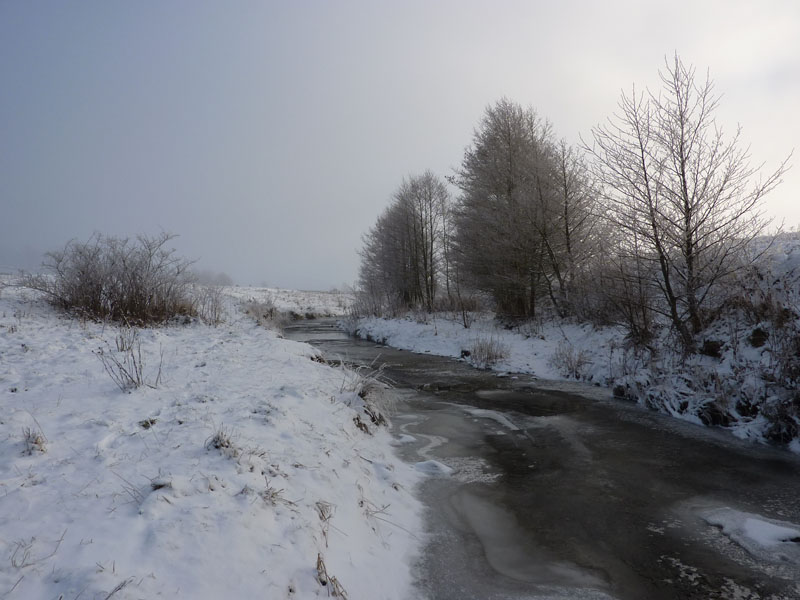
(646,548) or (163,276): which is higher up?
(163,276)

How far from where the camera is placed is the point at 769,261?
327 inches

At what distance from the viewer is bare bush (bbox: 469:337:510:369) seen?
42.1 feet

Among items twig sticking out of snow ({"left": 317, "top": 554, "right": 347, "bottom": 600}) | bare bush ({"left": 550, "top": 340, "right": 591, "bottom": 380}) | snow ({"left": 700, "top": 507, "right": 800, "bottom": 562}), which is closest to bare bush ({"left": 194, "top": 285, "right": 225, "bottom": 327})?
bare bush ({"left": 550, "top": 340, "right": 591, "bottom": 380})

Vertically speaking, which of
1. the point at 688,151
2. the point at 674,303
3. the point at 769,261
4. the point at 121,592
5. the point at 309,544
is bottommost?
the point at 309,544

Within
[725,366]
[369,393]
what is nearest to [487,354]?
[725,366]

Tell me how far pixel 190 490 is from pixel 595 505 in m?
3.76

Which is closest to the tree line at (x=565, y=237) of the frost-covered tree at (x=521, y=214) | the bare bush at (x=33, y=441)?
the frost-covered tree at (x=521, y=214)

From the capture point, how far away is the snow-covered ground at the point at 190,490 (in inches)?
90.4

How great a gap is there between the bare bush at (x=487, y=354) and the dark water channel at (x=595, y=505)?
4610mm

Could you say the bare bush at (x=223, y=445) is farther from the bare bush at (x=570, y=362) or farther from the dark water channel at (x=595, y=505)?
the bare bush at (x=570, y=362)

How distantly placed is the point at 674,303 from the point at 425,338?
402 inches

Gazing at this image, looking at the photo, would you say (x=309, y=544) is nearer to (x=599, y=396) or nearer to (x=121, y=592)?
(x=121, y=592)

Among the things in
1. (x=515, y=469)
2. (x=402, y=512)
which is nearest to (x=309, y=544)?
(x=402, y=512)

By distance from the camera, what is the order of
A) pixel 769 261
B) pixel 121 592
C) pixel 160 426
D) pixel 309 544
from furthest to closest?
pixel 769 261 < pixel 160 426 < pixel 309 544 < pixel 121 592
